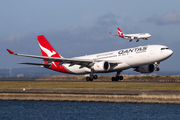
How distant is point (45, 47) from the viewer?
202 ft

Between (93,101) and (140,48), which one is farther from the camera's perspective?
(140,48)

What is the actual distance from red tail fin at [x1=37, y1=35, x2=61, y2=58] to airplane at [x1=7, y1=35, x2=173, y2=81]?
89.9 inches

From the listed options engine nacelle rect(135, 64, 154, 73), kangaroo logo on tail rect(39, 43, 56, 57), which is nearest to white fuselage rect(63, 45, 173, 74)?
engine nacelle rect(135, 64, 154, 73)

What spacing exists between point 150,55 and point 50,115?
23.9m

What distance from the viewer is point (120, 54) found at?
5156 cm

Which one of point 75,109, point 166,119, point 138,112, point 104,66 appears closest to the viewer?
point 166,119

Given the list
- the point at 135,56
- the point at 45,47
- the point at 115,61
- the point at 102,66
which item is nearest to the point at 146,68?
the point at 135,56

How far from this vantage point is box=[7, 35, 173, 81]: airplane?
48.3 meters

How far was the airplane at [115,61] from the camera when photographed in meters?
48.3

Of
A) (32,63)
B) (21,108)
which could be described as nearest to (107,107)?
(21,108)

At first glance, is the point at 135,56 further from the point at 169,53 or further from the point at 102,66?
the point at 102,66

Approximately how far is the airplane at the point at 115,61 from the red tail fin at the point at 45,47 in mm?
2283

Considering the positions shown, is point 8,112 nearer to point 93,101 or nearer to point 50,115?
point 50,115

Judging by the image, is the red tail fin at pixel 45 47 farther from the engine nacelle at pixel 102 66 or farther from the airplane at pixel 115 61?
the engine nacelle at pixel 102 66
